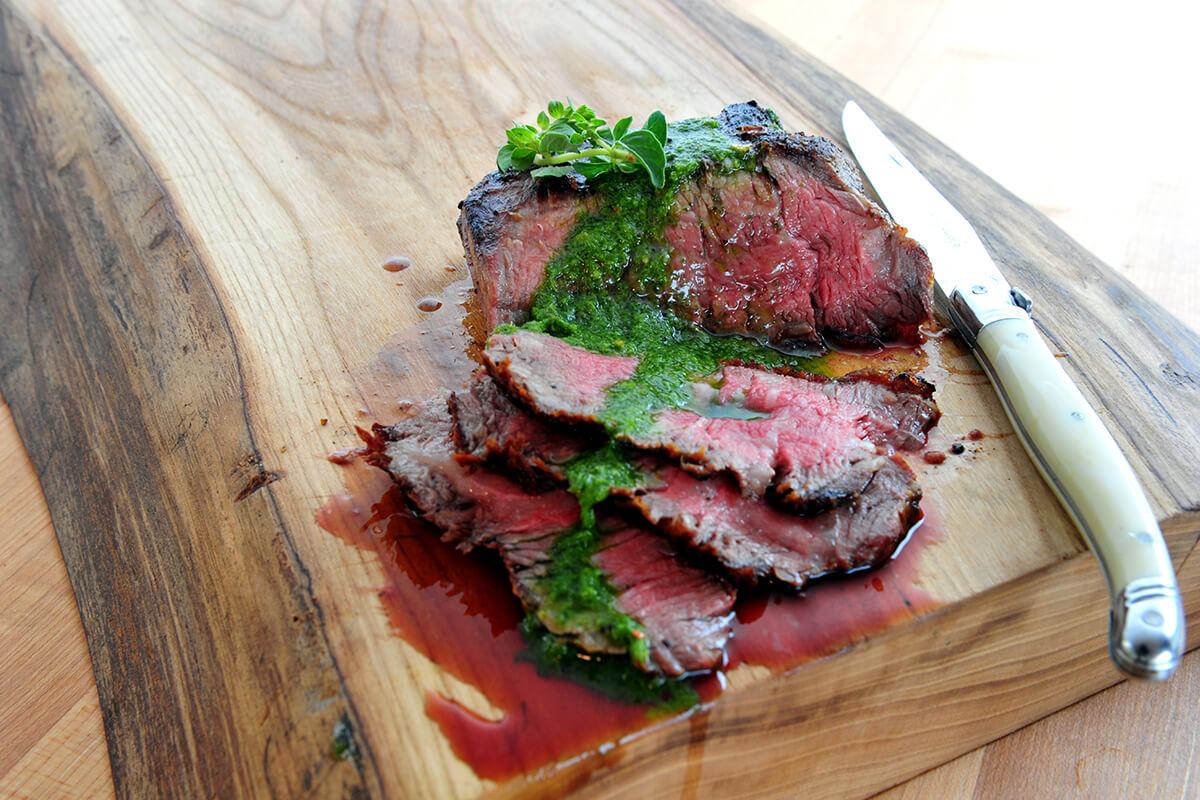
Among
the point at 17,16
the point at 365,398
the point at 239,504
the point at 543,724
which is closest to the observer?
the point at 543,724

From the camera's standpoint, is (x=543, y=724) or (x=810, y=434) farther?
(x=810, y=434)

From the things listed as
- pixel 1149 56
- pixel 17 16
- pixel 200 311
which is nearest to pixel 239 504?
pixel 200 311

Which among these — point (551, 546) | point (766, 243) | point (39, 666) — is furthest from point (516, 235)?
point (39, 666)

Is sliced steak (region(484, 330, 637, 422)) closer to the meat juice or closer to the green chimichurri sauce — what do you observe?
the green chimichurri sauce

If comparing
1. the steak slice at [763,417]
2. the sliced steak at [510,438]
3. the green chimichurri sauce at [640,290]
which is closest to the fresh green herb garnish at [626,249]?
the green chimichurri sauce at [640,290]

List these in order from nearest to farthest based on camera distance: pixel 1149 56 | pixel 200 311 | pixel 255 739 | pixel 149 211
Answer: pixel 255 739, pixel 200 311, pixel 149 211, pixel 1149 56

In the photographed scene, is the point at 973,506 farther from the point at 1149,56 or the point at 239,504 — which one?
the point at 1149,56

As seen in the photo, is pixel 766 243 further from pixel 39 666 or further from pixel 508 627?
pixel 39 666

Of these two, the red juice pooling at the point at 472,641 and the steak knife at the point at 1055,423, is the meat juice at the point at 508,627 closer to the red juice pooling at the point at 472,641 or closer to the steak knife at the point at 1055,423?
the red juice pooling at the point at 472,641
